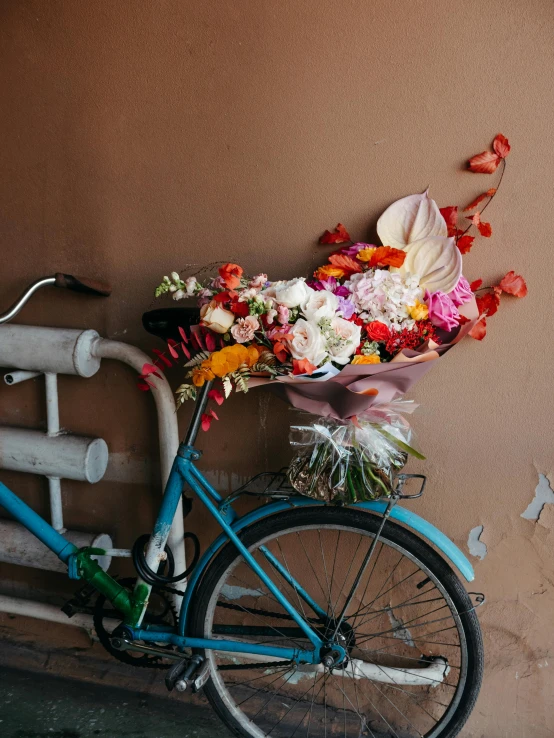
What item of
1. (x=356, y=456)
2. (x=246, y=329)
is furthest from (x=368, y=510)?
(x=246, y=329)

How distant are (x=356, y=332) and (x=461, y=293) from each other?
36 centimetres

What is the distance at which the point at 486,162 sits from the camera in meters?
1.57

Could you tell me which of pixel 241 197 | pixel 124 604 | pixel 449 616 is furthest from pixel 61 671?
pixel 241 197

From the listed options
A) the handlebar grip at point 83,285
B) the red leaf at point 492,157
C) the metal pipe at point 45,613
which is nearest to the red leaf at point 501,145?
the red leaf at point 492,157

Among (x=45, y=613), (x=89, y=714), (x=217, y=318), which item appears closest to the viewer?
(x=217, y=318)

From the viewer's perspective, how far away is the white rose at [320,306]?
136 cm

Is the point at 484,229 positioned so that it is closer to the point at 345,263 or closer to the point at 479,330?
the point at 479,330

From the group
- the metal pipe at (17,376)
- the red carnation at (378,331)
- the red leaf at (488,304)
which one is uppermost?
the red leaf at (488,304)

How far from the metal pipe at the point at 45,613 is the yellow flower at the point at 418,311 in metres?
1.48

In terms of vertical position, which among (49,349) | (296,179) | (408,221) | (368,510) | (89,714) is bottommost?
(89,714)

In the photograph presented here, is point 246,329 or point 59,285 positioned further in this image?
point 59,285

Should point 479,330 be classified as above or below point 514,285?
below

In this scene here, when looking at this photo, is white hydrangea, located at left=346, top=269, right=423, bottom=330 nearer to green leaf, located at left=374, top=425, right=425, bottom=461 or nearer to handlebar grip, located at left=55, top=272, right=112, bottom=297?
green leaf, located at left=374, top=425, right=425, bottom=461

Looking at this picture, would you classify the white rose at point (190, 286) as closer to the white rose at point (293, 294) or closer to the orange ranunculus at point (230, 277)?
the orange ranunculus at point (230, 277)
